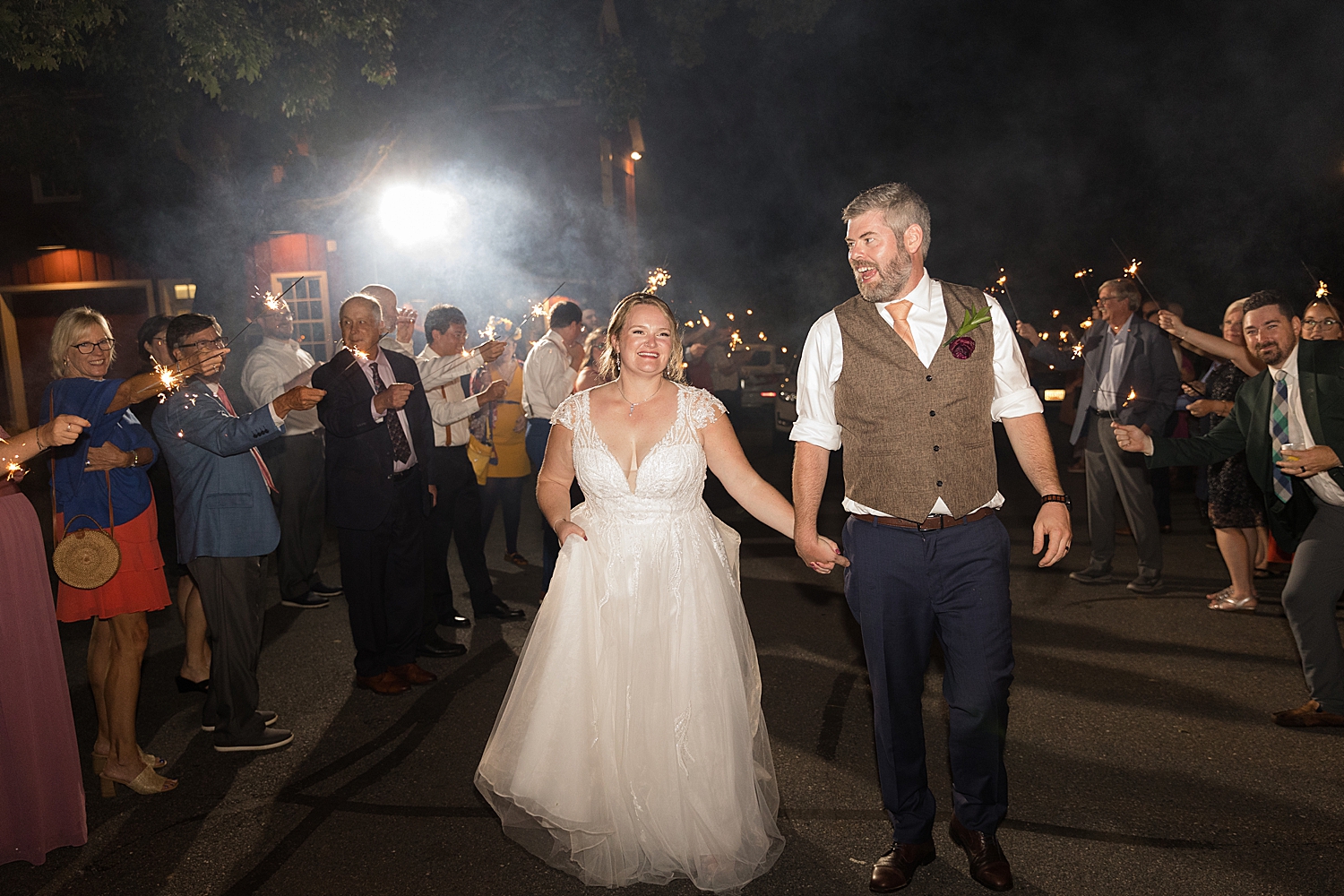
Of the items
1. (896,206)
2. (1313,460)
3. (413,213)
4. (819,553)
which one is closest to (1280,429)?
(1313,460)

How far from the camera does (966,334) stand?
3176 mm

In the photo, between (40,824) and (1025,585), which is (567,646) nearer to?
(40,824)

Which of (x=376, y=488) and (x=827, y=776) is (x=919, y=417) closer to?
(x=827, y=776)

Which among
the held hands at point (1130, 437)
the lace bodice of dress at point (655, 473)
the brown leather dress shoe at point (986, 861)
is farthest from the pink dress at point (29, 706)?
the held hands at point (1130, 437)

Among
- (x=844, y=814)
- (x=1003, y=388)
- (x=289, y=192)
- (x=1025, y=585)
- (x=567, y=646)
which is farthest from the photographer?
(x=289, y=192)

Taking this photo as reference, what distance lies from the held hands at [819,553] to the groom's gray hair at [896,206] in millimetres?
1030

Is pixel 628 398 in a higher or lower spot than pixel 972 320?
lower

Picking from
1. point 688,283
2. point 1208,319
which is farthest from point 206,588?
point 688,283

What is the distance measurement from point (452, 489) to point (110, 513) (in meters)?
2.61

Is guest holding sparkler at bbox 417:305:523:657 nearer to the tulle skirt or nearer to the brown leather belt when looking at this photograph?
the tulle skirt

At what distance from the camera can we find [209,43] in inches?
382

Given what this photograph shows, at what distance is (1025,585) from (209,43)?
9.31 meters

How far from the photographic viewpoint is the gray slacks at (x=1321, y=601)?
439cm

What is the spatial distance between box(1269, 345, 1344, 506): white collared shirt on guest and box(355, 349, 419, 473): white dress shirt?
4.49 metres
